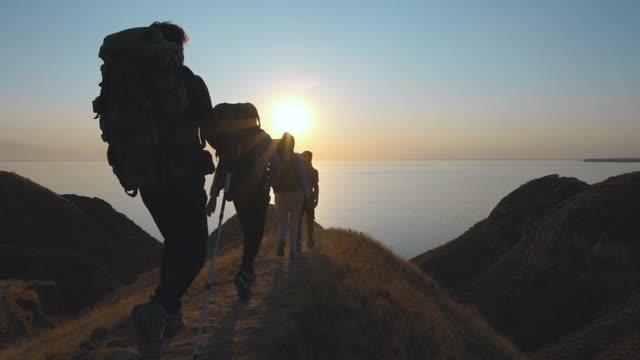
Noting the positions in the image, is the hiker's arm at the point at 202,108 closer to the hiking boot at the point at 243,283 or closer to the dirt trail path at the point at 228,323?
the dirt trail path at the point at 228,323

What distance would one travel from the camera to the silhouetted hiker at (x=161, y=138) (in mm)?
4340

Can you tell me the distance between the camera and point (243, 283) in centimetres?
760

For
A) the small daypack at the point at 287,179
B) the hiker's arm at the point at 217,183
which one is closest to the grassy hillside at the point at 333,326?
the hiker's arm at the point at 217,183

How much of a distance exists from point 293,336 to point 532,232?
61935 mm

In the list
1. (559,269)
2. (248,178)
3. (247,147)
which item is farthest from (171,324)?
(559,269)

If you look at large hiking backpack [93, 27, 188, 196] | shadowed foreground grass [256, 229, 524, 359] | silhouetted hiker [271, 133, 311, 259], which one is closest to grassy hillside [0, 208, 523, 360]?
shadowed foreground grass [256, 229, 524, 359]

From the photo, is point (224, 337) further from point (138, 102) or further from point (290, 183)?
point (290, 183)

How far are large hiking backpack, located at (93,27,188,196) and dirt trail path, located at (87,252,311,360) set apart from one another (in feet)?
Result: 7.10

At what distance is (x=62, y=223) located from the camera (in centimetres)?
3444

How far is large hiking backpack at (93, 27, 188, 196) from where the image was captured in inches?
171

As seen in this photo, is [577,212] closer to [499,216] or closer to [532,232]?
[532,232]

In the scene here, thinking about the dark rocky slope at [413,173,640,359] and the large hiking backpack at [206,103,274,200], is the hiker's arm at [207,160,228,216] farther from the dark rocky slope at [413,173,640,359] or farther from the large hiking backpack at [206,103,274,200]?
the dark rocky slope at [413,173,640,359]

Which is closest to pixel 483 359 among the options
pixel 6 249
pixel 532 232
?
pixel 6 249

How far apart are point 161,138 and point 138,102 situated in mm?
384
